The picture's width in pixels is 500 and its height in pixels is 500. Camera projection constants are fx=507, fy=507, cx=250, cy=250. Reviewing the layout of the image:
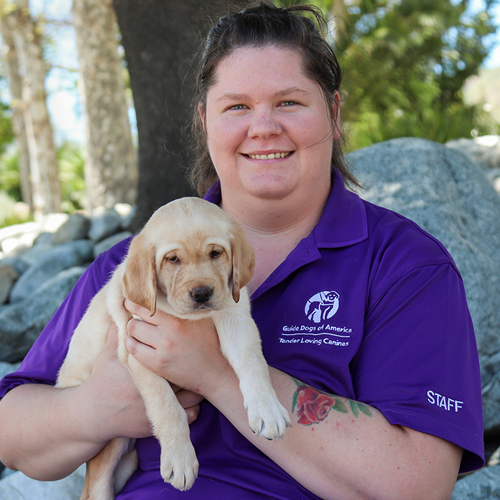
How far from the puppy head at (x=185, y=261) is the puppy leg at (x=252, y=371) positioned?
0.15 m

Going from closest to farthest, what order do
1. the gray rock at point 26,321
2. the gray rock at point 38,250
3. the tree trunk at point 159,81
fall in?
1. the gray rock at point 26,321
2. the tree trunk at point 159,81
3. the gray rock at point 38,250

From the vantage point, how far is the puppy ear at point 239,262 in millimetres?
2318

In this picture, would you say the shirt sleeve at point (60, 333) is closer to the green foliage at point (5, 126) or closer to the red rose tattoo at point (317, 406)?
the red rose tattoo at point (317, 406)

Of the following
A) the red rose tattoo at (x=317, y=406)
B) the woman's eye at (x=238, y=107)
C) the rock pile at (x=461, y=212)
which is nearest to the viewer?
the red rose tattoo at (x=317, y=406)

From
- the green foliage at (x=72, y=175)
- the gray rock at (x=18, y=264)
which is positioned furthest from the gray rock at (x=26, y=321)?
the green foliage at (x=72, y=175)

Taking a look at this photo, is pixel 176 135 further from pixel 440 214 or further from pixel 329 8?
pixel 329 8

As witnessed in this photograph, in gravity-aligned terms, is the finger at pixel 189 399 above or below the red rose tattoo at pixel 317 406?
below

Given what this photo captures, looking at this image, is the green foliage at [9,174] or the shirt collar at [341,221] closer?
the shirt collar at [341,221]

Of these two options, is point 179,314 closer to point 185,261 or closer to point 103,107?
point 185,261

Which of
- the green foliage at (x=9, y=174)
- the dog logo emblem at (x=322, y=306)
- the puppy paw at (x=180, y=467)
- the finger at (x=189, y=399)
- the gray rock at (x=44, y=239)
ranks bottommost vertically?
the green foliage at (x=9, y=174)

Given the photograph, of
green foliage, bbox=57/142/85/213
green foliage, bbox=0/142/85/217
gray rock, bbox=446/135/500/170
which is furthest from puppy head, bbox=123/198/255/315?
green foliage, bbox=57/142/85/213

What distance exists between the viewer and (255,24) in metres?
2.67

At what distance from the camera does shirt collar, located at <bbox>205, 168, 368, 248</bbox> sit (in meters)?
2.45

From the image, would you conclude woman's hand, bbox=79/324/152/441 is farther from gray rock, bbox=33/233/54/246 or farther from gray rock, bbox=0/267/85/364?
gray rock, bbox=33/233/54/246
